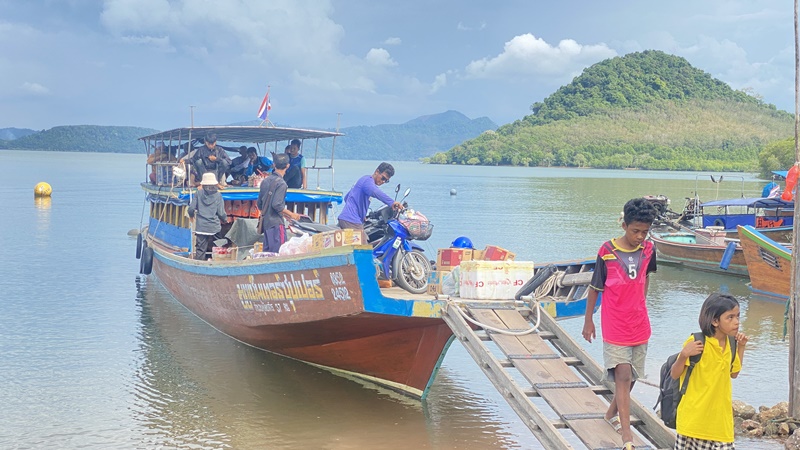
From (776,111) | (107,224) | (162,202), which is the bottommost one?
(107,224)

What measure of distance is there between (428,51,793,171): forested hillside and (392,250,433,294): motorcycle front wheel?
114 meters

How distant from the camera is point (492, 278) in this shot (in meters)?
7.94

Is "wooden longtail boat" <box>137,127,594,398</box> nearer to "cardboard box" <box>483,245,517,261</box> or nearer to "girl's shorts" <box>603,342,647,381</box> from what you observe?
"cardboard box" <box>483,245,517,261</box>

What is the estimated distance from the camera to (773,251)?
52.7ft

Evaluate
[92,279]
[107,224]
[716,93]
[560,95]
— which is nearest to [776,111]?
[716,93]

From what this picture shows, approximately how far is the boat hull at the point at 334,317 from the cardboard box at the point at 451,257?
988 millimetres

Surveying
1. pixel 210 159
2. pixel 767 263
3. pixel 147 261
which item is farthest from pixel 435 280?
pixel 767 263

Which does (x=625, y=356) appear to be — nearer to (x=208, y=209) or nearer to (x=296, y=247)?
(x=296, y=247)

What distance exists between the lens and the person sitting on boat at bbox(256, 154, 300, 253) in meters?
9.92

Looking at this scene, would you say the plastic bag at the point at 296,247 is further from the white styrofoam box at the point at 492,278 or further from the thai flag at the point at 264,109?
the thai flag at the point at 264,109

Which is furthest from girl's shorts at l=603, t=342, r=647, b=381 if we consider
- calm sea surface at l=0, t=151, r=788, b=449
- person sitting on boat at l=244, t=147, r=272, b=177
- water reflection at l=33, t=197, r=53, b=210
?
water reflection at l=33, t=197, r=53, b=210

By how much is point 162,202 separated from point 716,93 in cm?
14640

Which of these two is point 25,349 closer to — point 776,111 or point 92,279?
point 92,279

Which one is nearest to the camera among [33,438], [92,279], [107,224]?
[33,438]
